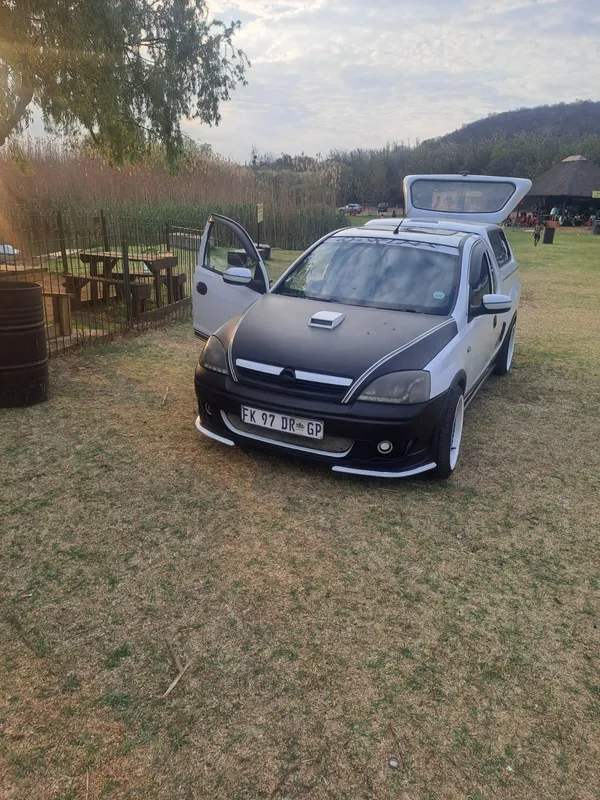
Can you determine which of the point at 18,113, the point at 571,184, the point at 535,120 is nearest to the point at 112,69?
the point at 18,113

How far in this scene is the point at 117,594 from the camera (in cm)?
278

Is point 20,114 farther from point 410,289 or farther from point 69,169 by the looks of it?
point 410,289

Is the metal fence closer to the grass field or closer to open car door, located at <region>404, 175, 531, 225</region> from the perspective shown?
the grass field

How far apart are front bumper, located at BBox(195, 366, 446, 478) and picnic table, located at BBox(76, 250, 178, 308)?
5.02 metres

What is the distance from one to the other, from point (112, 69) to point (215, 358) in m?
10.7

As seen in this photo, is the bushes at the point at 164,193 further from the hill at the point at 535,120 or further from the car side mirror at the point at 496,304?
the hill at the point at 535,120

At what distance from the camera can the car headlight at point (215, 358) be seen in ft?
13.5

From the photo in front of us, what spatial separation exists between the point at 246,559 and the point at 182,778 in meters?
1.24

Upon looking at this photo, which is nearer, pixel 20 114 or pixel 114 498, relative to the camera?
pixel 114 498

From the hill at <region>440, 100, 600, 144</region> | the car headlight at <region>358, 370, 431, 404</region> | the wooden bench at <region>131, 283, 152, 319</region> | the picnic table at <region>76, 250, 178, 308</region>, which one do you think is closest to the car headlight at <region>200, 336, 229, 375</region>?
the car headlight at <region>358, 370, 431, 404</region>

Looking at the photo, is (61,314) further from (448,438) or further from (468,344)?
Result: (448,438)

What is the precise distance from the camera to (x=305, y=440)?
383cm

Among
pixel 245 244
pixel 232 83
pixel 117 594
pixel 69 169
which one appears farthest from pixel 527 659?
pixel 69 169

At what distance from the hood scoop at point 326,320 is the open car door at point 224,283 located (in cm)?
103
